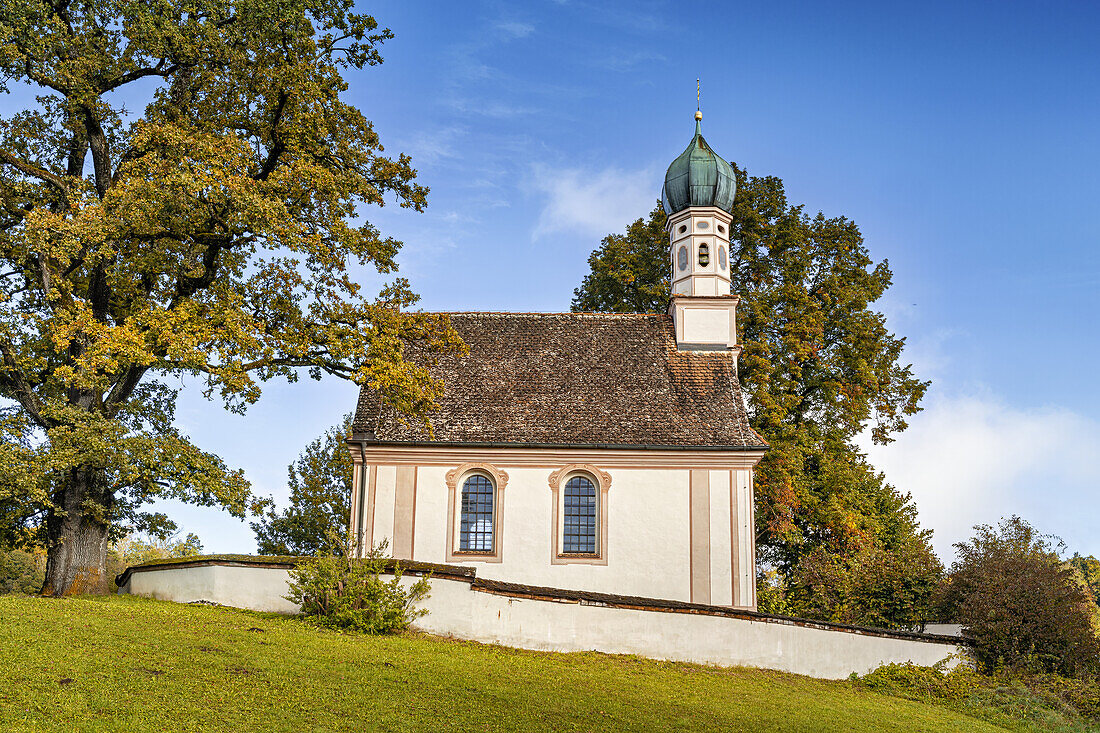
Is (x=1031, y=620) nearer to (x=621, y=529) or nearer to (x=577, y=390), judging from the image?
(x=621, y=529)

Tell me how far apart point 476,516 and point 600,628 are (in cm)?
747

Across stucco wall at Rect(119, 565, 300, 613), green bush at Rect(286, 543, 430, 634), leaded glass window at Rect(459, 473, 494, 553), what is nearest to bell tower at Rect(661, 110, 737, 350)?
leaded glass window at Rect(459, 473, 494, 553)

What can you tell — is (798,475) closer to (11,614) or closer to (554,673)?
(554,673)

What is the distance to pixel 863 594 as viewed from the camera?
27234 mm

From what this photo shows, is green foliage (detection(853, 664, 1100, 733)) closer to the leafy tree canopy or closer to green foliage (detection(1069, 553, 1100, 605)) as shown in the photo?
the leafy tree canopy

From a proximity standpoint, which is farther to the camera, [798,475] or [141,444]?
[798,475]

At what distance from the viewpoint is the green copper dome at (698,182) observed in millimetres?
31203

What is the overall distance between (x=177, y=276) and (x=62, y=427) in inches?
191

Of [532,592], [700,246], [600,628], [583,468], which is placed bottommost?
[600,628]

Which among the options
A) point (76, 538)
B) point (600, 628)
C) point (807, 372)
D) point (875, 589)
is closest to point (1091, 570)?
point (807, 372)

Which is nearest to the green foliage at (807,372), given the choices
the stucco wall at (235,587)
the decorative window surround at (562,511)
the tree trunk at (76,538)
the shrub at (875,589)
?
the shrub at (875,589)

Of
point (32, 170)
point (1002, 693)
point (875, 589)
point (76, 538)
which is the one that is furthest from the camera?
point (875, 589)

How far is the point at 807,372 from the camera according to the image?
1339 inches

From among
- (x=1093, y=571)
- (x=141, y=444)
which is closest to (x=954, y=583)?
(x=141, y=444)
